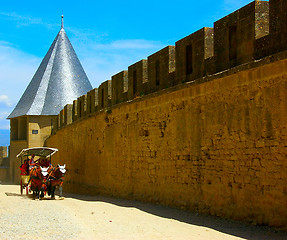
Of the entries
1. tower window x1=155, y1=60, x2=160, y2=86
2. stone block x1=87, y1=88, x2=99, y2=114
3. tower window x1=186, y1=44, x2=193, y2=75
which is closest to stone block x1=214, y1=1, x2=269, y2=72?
tower window x1=186, y1=44, x2=193, y2=75

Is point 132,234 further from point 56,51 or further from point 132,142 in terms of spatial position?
point 56,51

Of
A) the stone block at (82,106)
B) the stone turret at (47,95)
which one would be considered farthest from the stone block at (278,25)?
the stone turret at (47,95)

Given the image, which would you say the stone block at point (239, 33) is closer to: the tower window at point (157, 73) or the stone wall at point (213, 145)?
the stone wall at point (213, 145)

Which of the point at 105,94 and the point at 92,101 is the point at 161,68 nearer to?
the point at 105,94

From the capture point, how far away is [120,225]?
7492 mm

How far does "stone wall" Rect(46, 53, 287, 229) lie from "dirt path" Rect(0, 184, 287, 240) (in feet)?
1.27

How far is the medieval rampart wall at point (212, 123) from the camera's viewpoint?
664 centimetres

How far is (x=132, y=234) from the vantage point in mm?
6754

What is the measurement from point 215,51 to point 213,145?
1.80 m

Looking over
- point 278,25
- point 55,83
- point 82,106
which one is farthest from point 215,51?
point 55,83

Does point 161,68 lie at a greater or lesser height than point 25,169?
greater

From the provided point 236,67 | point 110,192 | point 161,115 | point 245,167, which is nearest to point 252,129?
point 245,167

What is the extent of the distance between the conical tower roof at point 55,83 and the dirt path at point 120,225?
20.9m

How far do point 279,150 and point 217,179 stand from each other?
5.66 ft
